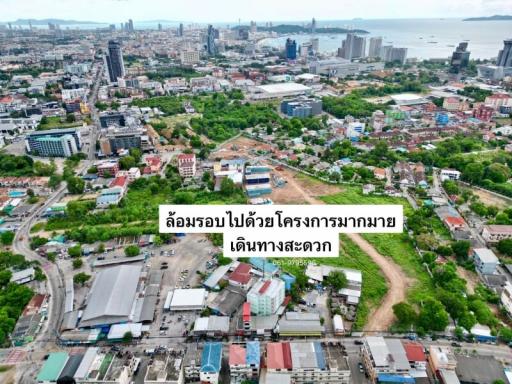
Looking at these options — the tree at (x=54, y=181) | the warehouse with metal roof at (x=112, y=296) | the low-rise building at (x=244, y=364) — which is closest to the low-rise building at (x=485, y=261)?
the low-rise building at (x=244, y=364)

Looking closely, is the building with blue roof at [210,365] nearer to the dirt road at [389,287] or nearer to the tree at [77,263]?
the dirt road at [389,287]

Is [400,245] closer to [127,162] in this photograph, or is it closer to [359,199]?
[359,199]

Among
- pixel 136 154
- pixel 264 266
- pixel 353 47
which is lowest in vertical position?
pixel 264 266

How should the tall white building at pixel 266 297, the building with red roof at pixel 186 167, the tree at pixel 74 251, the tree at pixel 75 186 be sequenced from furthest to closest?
the building with red roof at pixel 186 167, the tree at pixel 75 186, the tree at pixel 74 251, the tall white building at pixel 266 297

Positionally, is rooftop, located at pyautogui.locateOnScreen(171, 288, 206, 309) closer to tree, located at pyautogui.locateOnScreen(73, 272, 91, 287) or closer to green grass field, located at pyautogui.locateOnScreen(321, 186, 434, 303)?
tree, located at pyautogui.locateOnScreen(73, 272, 91, 287)

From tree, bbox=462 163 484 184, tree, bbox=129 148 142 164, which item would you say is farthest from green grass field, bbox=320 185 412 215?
tree, bbox=129 148 142 164

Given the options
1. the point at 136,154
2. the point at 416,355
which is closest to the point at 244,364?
the point at 416,355
